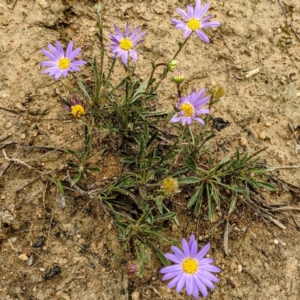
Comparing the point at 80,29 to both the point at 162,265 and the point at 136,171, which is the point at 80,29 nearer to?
the point at 136,171

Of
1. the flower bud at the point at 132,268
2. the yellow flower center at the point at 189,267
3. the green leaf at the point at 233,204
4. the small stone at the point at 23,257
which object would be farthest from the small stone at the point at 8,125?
the green leaf at the point at 233,204

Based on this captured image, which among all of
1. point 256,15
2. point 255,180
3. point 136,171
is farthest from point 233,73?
point 136,171

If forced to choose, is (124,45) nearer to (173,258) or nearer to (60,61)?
(60,61)

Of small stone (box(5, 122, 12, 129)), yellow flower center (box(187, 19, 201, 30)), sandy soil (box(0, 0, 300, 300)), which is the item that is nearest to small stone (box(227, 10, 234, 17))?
sandy soil (box(0, 0, 300, 300))

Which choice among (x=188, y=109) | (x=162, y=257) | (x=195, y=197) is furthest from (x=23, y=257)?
(x=188, y=109)

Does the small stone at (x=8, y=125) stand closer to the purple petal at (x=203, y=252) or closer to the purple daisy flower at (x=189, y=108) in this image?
the purple daisy flower at (x=189, y=108)

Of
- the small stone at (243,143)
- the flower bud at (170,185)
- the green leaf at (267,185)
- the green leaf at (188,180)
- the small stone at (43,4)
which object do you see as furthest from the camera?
the small stone at (43,4)
